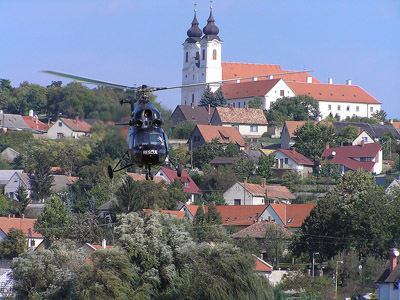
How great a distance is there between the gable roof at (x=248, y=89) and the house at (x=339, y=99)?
6128 mm

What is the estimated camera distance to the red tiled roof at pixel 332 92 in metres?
184

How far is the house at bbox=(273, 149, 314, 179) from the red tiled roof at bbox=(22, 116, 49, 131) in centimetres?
3593

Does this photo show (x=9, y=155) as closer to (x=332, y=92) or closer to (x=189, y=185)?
(x=189, y=185)

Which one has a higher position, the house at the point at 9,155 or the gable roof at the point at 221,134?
the gable roof at the point at 221,134

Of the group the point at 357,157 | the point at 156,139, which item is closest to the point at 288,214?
the point at 357,157

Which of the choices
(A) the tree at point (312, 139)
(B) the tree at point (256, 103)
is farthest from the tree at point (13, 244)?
(B) the tree at point (256, 103)

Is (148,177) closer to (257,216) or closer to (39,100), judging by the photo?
(257,216)

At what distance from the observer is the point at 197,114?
163750 millimetres

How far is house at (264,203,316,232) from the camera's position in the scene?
299 ft

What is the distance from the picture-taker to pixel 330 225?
76.8 m

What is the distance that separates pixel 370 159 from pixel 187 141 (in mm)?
28053

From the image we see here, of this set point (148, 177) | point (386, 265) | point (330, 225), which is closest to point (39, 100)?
point (330, 225)

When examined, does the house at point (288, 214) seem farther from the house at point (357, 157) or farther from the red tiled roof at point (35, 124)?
the red tiled roof at point (35, 124)

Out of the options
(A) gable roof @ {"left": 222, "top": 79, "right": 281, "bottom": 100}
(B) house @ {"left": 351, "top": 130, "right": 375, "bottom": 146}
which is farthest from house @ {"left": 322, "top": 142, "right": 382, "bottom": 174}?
(A) gable roof @ {"left": 222, "top": 79, "right": 281, "bottom": 100}
